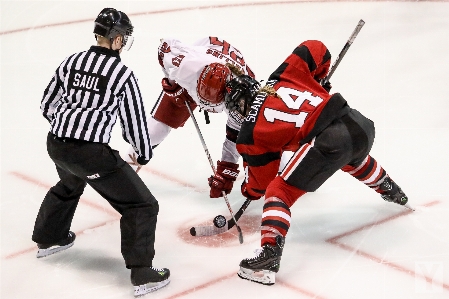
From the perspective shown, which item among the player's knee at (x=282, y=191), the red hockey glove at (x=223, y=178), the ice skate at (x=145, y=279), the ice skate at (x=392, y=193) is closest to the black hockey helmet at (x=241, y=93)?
the player's knee at (x=282, y=191)

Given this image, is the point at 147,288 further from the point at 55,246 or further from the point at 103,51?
the point at 103,51

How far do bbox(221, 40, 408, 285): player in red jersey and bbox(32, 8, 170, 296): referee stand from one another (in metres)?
0.41

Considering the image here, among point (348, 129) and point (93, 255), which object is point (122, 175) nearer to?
point (93, 255)

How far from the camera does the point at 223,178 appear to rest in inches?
145

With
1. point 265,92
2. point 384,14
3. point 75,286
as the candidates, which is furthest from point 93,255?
point 384,14

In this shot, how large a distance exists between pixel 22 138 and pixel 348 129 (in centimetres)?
243

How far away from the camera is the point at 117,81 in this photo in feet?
9.72

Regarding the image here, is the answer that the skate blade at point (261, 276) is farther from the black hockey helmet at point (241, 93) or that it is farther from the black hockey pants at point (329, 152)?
the black hockey helmet at point (241, 93)

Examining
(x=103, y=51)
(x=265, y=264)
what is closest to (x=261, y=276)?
(x=265, y=264)

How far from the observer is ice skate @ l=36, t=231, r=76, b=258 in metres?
3.40

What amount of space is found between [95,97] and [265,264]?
93 centimetres

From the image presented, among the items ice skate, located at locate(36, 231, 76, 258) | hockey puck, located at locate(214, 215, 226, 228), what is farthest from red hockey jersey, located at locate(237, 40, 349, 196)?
ice skate, located at locate(36, 231, 76, 258)

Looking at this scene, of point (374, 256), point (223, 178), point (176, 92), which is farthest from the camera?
point (176, 92)

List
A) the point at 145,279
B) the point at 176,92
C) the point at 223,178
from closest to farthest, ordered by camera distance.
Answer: the point at 145,279
the point at 223,178
the point at 176,92
